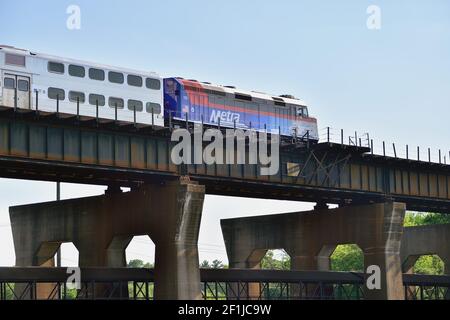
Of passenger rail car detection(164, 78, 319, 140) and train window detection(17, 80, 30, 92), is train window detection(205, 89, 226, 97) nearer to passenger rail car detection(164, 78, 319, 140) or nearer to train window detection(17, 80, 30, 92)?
passenger rail car detection(164, 78, 319, 140)

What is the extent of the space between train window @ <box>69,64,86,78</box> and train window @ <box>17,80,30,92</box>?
3.61 meters

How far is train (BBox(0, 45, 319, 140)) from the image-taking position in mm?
64562

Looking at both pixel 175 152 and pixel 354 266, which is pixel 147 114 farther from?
pixel 354 266

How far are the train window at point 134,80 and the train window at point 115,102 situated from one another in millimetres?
1773

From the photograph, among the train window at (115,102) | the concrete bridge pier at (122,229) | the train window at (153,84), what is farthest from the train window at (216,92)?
the train window at (115,102)

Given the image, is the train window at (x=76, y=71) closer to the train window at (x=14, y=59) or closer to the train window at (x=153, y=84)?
the train window at (x=14, y=59)

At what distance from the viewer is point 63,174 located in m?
72.1

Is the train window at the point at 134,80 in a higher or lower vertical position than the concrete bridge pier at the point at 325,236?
higher

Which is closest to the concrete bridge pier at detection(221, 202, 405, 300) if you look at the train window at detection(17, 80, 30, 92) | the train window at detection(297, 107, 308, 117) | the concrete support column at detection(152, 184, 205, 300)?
the train window at detection(297, 107, 308, 117)

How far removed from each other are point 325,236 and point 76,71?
32.4 metres

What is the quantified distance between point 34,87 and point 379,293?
35.5 meters

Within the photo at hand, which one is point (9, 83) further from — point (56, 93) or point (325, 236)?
point (325, 236)

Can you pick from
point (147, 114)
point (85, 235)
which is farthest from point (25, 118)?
point (85, 235)

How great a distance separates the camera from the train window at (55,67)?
66.1 meters
